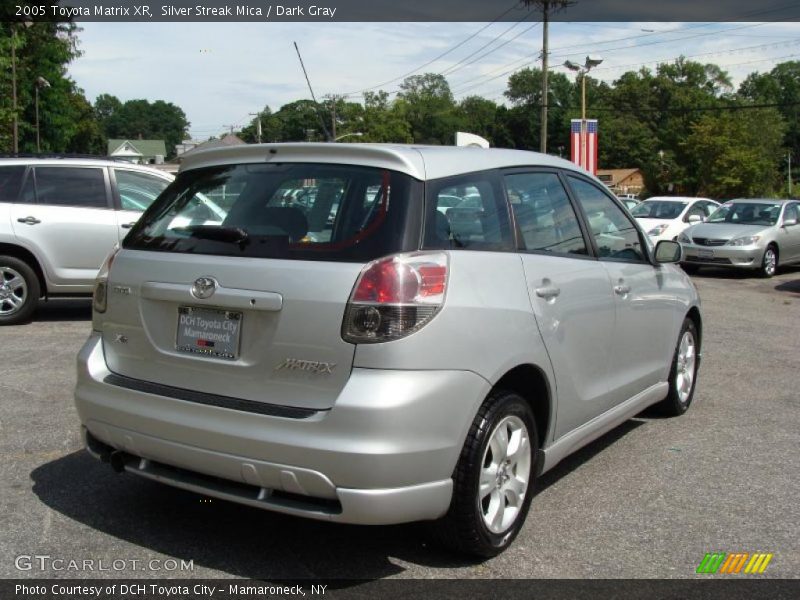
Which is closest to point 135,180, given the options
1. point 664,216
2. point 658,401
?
point 658,401

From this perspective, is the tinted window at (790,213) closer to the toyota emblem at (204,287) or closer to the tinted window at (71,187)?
the tinted window at (71,187)

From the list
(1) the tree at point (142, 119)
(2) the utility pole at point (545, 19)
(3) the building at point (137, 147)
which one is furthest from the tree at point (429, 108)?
(1) the tree at point (142, 119)

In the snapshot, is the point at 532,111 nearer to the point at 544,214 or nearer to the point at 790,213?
the point at 790,213

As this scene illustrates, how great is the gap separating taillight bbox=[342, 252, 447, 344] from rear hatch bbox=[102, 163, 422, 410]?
0.04 m

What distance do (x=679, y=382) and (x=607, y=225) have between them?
1536 millimetres

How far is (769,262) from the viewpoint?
1673cm

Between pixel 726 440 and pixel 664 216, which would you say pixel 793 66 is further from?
pixel 726 440

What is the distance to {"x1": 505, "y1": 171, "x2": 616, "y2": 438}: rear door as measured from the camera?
3.98 meters

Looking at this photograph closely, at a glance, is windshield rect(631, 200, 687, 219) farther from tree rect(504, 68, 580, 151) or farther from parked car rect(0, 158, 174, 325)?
tree rect(504, 68, 580, 151)

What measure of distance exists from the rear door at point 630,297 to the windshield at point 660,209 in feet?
50.7

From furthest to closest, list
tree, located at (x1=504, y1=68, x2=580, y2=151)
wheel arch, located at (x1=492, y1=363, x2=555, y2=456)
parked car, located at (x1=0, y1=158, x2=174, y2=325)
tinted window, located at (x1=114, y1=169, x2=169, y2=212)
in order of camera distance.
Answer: tree, located at (x1=504, y1=68, x2=580, y2=151)
tinted window, located at (x1=114, y1=169, x2=169, y2=212)
parked car, located at (x1=0, y1=158, x2=174, y2=325)
wheel arch, located at (x1=492, y1=363, x2=555, y2=456)

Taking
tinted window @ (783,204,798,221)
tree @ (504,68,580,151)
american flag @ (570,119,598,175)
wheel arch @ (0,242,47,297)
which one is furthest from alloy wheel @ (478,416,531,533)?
tree @ (504,68,580,151)

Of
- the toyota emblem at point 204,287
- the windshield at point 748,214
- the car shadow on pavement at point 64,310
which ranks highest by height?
the windshield at point 748,214

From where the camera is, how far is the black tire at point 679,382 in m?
5.77
